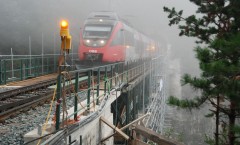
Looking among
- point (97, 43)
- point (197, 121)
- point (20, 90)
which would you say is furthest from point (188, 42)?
point (20, 90)

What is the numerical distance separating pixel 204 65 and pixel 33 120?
4104 millimetres

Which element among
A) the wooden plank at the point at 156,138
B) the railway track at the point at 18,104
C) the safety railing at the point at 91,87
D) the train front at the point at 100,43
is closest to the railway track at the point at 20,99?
the railway track at the point at 18,104

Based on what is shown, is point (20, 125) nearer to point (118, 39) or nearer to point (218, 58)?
point (218, 58)

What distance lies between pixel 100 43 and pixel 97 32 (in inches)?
25.4

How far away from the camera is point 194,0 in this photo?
6562 mm

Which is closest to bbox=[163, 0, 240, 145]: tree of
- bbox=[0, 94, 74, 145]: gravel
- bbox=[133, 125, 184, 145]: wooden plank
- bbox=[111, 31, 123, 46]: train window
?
bbox=[133, 125, 184, 145]: wooden plank

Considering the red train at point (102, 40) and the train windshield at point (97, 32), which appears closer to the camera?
the red train at point (102, 40)

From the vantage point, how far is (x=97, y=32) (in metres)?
17.2

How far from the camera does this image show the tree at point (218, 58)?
477cm

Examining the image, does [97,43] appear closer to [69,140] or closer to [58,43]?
[69,140]

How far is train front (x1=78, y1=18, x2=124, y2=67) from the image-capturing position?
667 inches

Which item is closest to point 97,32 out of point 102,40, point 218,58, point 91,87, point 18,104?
point 102,40

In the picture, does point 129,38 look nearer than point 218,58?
No

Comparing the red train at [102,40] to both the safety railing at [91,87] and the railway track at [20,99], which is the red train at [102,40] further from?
the railway track at [20,99]
